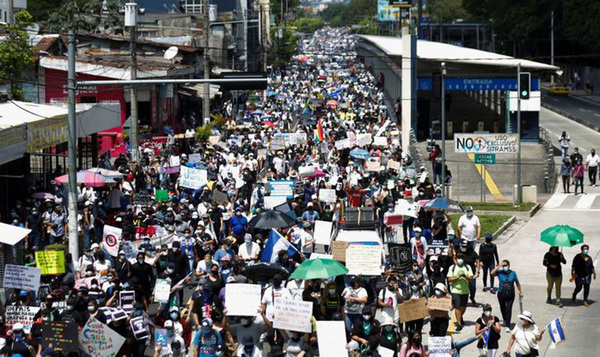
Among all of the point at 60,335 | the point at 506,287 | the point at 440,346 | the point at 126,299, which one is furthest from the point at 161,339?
the point at 506,287

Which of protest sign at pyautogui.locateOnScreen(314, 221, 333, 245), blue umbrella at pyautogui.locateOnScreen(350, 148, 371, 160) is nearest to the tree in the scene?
blue umbrella at pyautogui.locateOnScreen(350, 148, 371, 160)

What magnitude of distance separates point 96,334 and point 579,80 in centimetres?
10350

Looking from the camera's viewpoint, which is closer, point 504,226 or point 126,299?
point 126,299

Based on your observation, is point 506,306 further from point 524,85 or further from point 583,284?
point 524,85

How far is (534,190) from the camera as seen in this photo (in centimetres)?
4028

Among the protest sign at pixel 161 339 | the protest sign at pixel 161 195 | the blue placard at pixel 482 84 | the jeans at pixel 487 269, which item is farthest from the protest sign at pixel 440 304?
the blue placard at pixel 482 84

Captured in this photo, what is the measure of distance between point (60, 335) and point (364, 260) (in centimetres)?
564

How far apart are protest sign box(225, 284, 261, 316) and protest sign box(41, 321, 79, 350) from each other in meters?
2.37

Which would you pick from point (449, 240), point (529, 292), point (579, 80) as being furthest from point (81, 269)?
point (579, 80)

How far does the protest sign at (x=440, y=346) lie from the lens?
16547mm

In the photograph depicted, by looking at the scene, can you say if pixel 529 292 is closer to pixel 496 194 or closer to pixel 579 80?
pixel 496 194

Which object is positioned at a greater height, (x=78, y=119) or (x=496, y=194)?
(x=78, y=119)

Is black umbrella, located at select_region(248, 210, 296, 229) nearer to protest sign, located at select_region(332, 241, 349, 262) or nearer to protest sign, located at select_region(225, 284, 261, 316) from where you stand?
protest sign, located at select_region(332, 241, 349, 262)

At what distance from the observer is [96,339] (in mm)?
17266
